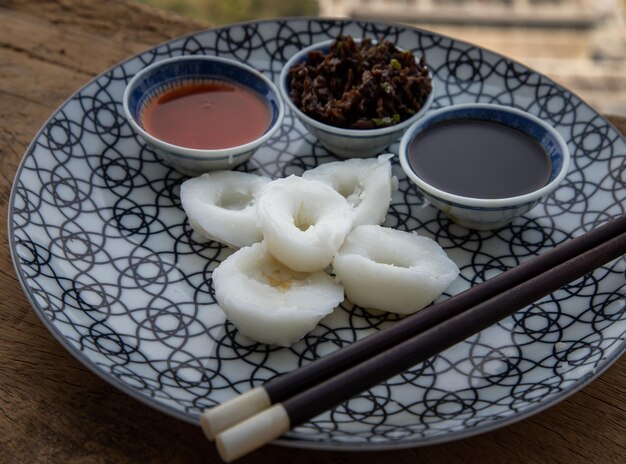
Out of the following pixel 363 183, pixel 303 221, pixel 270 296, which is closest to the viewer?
pixel 270 296

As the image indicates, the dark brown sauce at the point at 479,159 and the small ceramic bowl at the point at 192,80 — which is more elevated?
the dark brown sauce at the point at 479,159

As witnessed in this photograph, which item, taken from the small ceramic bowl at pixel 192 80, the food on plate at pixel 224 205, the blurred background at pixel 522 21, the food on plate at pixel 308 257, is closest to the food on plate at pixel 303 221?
the food on plate at pixel 308 257

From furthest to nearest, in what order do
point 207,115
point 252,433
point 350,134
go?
point 207,115 → point 350,134 → point 252,433

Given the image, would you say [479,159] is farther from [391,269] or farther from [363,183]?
[391,269]

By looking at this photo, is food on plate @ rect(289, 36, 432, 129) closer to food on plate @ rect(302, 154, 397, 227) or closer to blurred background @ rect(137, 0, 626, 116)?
food on plate @ rect(302, 154, 397, 227)

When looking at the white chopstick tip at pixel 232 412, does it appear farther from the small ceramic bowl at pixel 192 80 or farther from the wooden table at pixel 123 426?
the small ceramic bowl at pixel 192 80

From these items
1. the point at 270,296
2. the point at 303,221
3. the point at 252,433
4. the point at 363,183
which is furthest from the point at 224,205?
the point at 252,433

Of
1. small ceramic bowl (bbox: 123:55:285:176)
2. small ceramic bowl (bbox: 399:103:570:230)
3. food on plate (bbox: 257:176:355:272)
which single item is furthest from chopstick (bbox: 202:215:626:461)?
small ceramic bowl (bbox: 123:55:285:176)
